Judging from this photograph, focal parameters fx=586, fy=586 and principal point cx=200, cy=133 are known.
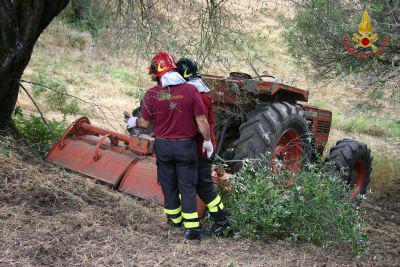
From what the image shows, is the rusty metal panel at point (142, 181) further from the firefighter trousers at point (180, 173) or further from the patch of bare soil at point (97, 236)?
the firefighter trousers at point (180, 173)

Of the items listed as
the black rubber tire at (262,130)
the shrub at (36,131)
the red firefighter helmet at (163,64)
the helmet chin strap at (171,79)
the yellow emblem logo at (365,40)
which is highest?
the yellow emblem logo at (365,40)

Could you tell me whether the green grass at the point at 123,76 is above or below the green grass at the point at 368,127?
above

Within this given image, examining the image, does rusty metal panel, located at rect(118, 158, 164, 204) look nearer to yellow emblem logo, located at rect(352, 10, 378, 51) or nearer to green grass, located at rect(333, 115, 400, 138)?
yellow emblem logo, located at rect(352, 10, 378, 51)

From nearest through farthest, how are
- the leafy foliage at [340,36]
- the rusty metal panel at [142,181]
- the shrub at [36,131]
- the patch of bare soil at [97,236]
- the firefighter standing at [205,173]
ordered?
the patch of bare soil at [97,236], the firefighter standing at [205,173], the rusty metal panel at [142,181], the shrub at [36,131], the leafy foliage at [340,36]

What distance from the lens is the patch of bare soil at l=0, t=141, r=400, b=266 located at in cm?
431

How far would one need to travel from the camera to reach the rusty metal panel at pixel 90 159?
6301 mm

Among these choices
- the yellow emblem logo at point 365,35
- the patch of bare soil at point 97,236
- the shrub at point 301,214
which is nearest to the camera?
the patch of bare soil at point 97,236

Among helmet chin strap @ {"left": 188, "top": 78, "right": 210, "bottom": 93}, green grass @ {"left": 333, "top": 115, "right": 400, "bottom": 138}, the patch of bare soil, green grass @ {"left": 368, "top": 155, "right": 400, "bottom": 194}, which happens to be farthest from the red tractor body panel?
green grass @ {"left": 333, "top": 115, "right": 400, "bottom": 138}

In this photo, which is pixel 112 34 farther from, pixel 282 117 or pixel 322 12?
pixel 322 12

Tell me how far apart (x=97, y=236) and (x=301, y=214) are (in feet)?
5.87

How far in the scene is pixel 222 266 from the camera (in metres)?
4.36

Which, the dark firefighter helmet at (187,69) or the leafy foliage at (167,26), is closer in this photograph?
the dark firefighter helmet at (187,69)

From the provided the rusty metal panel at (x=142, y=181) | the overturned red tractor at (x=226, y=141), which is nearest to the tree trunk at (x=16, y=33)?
the overturned red tractor at (x=226, y=141)

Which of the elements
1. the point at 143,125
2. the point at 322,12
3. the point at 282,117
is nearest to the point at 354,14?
the point at 322,12
